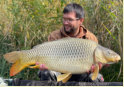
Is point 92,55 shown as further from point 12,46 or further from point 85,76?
point 12,46

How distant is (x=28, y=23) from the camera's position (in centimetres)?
246

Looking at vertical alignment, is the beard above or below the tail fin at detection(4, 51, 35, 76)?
above

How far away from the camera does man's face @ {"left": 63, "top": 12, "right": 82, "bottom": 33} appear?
1.86 meters

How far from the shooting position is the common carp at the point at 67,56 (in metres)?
1.54

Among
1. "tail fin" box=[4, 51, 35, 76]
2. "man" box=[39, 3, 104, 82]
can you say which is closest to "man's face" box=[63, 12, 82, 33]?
"man" box=[39, 3, 104, 82]

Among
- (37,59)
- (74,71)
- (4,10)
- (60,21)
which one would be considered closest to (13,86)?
(37,59)

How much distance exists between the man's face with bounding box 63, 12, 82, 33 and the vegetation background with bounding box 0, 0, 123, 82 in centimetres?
49

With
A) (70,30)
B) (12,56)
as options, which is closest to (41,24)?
(70,30)

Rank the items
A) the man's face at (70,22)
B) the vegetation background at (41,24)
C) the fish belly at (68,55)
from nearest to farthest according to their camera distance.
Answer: the fish belly at (68,55), the man's face at (70,22), the vegetation background at (41,24)

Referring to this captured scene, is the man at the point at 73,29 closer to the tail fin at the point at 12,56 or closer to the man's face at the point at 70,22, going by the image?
the man's face at the point at 70,22

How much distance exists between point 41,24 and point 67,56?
1.05 meters

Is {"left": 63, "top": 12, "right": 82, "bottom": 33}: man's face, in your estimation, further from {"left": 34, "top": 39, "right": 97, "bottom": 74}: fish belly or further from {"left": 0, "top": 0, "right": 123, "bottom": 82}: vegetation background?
{"left": 0, "top": 0, "right": 123, "bottom": 82}: vegetation background

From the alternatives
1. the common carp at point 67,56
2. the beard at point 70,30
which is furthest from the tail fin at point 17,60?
the beard at point 70,30

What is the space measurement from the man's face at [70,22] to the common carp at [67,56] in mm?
288
